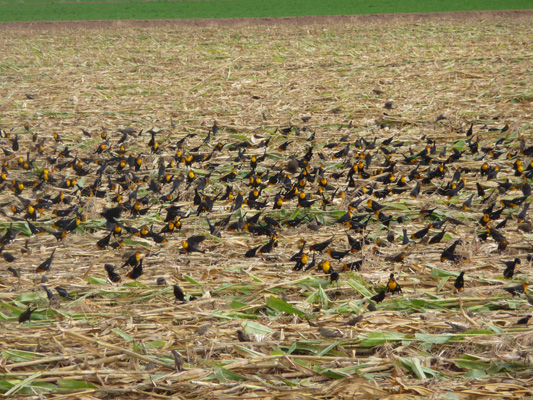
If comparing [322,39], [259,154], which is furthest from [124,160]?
[322,39]

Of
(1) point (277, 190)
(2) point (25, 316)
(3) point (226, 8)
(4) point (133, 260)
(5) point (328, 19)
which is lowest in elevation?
(2) point (25, 316)

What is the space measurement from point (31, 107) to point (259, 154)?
5067 millimetres

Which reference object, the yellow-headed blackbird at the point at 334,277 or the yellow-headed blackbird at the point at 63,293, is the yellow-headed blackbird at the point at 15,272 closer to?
the yellow-headed blackbird at the point at 63,293

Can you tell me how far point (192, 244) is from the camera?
173 inches

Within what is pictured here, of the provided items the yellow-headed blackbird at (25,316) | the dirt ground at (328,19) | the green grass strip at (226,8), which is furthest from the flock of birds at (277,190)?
the green grass strip at (226,8)

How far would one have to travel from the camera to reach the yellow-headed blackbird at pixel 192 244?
4.35 metres

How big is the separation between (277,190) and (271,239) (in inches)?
58.1

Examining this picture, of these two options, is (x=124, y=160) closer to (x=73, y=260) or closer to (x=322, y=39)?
(x=73, y=260)

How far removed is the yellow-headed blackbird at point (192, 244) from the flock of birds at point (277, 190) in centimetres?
1

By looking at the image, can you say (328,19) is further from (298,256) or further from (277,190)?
(298,256)

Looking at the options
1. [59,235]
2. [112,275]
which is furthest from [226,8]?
[112,275]

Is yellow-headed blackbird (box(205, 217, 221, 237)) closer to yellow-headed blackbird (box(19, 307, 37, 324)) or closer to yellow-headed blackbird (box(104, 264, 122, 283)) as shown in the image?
yellow-headed blackbird (box(104, 264, 122, 283))

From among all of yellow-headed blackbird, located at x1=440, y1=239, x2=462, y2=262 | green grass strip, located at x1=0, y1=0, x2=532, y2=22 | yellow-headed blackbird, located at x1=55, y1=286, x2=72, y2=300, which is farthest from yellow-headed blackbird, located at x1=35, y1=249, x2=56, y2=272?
green grass strip, located at x1=0, y1=0, x2=532, y2=22

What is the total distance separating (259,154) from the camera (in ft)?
23.3
